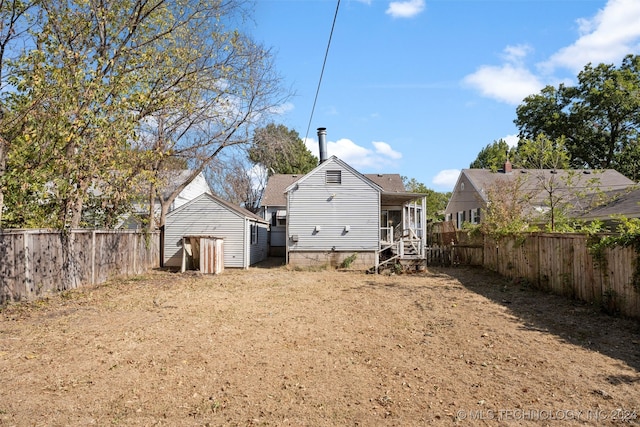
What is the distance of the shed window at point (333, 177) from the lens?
19.1 m

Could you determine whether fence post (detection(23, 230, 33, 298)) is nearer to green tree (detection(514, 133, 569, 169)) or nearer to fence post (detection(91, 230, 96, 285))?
fence post (detection(91, 230, 96, 285))

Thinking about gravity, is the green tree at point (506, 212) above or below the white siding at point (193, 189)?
below

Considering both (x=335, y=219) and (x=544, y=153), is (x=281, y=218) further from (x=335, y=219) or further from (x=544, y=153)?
(x=544, y=153)

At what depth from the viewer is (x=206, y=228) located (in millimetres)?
18984

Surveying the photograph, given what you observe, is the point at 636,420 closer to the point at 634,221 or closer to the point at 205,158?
the point at 634,221

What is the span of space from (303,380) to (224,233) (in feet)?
48.7

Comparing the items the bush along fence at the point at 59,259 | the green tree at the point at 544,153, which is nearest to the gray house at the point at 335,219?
the green tree at the point at 544,153

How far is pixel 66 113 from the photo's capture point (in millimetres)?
9250

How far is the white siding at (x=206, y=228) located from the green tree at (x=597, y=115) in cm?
3113

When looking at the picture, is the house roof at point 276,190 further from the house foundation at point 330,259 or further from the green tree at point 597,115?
the green tree at point 597,115

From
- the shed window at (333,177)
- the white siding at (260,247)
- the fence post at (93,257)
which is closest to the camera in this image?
the fence post at (93,257)

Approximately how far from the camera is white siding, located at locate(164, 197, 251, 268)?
18875 mm

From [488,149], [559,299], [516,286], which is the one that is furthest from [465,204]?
[488,149]

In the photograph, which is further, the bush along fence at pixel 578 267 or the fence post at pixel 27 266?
the fence post at pixel 27 266
